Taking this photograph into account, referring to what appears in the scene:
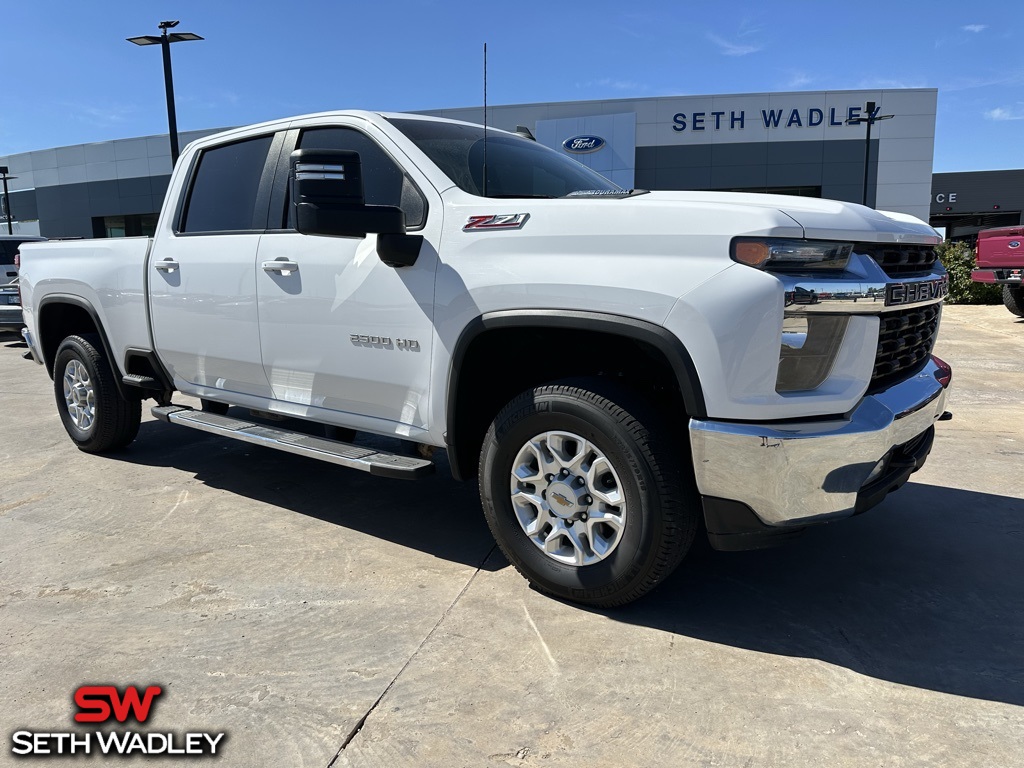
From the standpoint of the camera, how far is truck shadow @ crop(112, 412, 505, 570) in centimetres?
377

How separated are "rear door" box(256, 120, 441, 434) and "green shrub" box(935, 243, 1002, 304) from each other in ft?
56.7

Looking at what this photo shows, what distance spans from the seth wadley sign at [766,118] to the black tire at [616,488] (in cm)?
2887

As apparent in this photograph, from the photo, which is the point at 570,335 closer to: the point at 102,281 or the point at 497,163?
the point at 497,163

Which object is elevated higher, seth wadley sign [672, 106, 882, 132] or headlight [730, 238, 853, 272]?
seth wadley sign [672, 106, 882, 132]

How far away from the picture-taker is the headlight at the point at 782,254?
240 centimetres

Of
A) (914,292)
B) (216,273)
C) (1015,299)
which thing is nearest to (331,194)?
(216,273)

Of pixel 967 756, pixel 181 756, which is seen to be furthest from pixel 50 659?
pixel 967 756

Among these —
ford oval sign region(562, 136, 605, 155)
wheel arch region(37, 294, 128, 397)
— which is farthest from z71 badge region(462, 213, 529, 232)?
ford oval sign region(562, 136, 605, 155)

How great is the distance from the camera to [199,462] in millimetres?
5207

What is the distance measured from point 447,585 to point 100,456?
3.47m

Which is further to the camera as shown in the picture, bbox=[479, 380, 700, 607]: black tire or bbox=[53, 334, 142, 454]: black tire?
bbox=[53, 334, 142, 454]: black tire

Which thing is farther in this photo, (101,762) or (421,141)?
(421,141)

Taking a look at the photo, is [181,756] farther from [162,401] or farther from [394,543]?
[162,401]

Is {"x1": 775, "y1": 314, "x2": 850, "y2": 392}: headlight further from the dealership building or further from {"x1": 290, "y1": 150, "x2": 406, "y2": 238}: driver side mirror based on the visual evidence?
the dealership building
